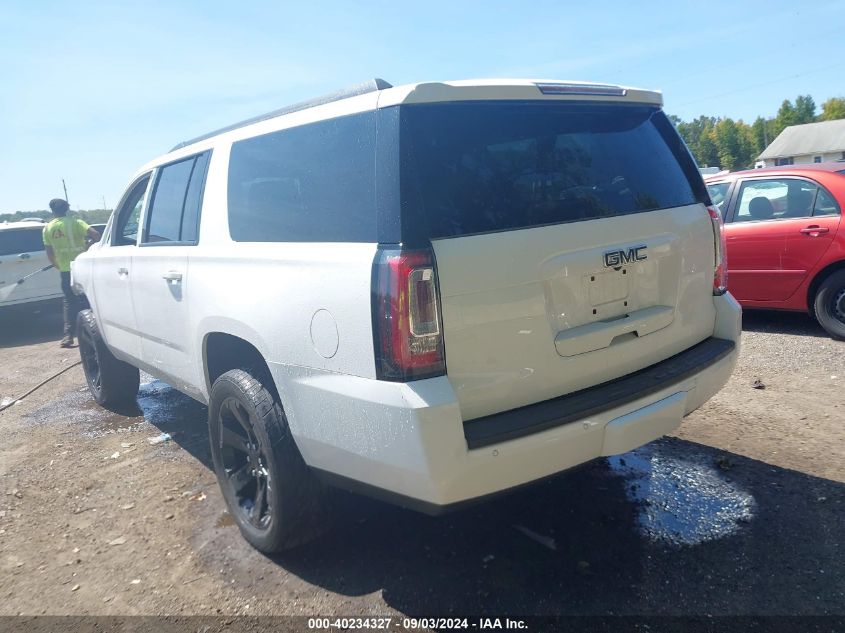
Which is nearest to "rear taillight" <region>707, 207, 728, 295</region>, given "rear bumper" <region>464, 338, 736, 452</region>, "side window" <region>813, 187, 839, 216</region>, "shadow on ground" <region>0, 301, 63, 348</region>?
"rear bumper" <region>464, 338, 736, 452</region>

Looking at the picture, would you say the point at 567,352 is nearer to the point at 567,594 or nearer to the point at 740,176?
the point at 567,594

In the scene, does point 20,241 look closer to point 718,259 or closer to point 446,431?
point 446,431

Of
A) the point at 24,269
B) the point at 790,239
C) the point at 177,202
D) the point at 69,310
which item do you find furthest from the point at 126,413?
the point at 790,239

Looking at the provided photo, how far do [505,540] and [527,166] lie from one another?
1781mm

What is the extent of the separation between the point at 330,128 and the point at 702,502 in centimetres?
263

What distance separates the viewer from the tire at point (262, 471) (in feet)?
9.62

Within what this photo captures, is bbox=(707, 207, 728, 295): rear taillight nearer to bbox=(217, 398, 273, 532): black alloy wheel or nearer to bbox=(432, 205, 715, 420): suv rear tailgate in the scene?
bbox=(432, 205, 715, 420): suv rear tailgate

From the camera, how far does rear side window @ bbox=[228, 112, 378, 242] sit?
2555mm

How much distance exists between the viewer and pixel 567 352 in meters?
2.63

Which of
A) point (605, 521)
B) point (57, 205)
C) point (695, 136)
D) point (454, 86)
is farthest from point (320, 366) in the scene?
point (695, 136)

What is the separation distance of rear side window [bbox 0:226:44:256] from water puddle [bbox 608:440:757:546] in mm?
10383

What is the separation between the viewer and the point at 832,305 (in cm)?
616

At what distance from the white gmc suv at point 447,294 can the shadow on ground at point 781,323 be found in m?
3.97


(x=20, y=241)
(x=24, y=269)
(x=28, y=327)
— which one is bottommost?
(x=28, y=327)
